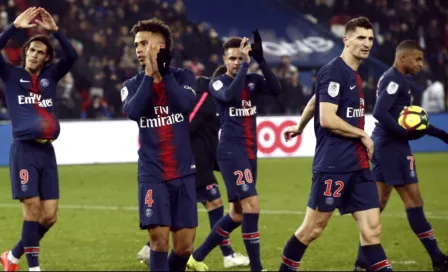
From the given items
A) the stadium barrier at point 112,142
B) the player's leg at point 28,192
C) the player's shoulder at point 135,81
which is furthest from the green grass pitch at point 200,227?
the player's shoulder at point 135,81

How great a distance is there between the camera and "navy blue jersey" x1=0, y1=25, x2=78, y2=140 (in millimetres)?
7801

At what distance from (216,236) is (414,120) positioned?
1.91 m

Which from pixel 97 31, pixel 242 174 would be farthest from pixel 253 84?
pixel 97 31

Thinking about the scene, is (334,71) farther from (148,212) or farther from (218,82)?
(218,82)

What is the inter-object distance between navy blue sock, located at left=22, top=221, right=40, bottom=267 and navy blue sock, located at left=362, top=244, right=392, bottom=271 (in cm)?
264

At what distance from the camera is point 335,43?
28.4m

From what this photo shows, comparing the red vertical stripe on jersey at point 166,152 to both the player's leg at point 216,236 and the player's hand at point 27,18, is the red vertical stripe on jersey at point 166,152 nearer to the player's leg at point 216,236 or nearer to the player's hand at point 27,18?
the player's hand at point 27,18

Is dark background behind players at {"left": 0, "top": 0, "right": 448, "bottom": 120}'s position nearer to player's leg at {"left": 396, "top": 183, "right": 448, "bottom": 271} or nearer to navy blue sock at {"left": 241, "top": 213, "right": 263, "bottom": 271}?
navy blue sock at {"left": 241, "top": 213, "right": 263, "bottom": 271}

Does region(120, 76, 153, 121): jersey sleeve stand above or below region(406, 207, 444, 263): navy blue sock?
above

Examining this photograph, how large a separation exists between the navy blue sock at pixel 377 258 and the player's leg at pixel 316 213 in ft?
1.19

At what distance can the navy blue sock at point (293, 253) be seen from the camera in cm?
689

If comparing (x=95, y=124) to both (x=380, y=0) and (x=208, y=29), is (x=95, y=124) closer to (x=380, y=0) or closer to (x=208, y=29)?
(x=208, y=29)

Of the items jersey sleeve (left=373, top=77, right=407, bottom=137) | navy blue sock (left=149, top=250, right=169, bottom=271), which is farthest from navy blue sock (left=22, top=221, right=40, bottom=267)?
jersey sleeve (left=373, top=77, right=407, bottom=137)

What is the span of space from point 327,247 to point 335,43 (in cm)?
1898
